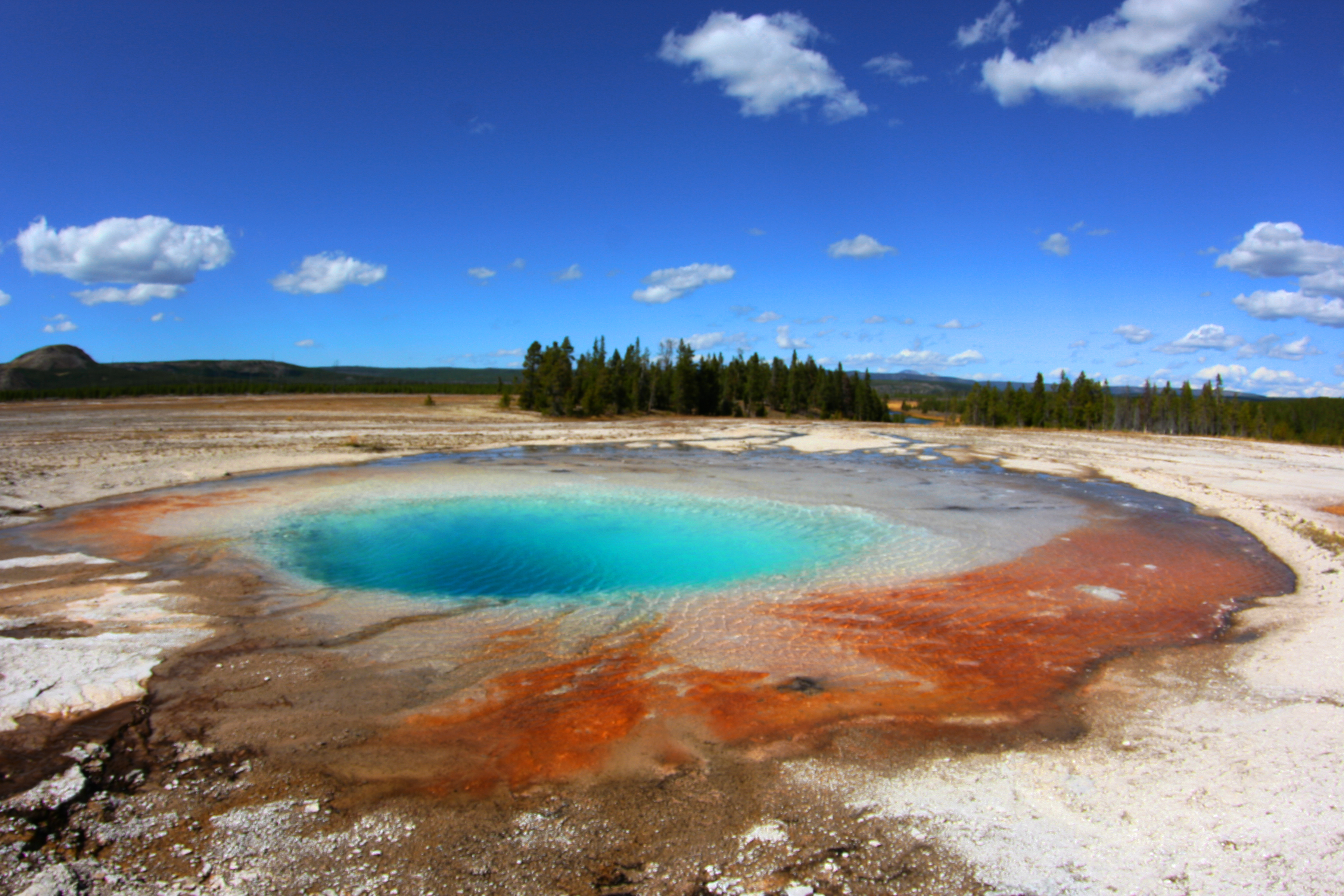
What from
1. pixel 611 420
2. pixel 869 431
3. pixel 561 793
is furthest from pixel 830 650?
pixel 611 420

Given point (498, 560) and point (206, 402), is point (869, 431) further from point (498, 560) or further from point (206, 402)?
point (206, 402)

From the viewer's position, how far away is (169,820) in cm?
390

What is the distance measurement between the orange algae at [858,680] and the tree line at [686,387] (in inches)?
2068

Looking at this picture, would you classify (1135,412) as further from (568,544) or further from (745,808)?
(745,808)

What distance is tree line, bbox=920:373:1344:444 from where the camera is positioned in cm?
8350

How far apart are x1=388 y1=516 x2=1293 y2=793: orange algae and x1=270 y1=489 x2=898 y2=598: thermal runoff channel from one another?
2.12 meters

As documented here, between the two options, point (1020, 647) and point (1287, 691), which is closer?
point (1287, 691)

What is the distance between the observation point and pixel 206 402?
7156 cm

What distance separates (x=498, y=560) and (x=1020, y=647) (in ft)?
24.9

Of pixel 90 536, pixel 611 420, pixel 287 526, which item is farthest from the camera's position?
pixel 611 420

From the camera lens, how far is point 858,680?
636 cm

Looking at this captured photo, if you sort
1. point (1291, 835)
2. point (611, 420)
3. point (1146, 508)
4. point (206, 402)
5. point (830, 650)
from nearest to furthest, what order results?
point (1291, 835) < point (830, 650) < point (1146, 508) < point (611, 420) < point (206, 402)

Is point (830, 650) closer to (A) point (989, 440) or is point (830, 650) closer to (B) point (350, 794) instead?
(B) point (350, 794)

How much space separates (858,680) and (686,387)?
71.2 meters
